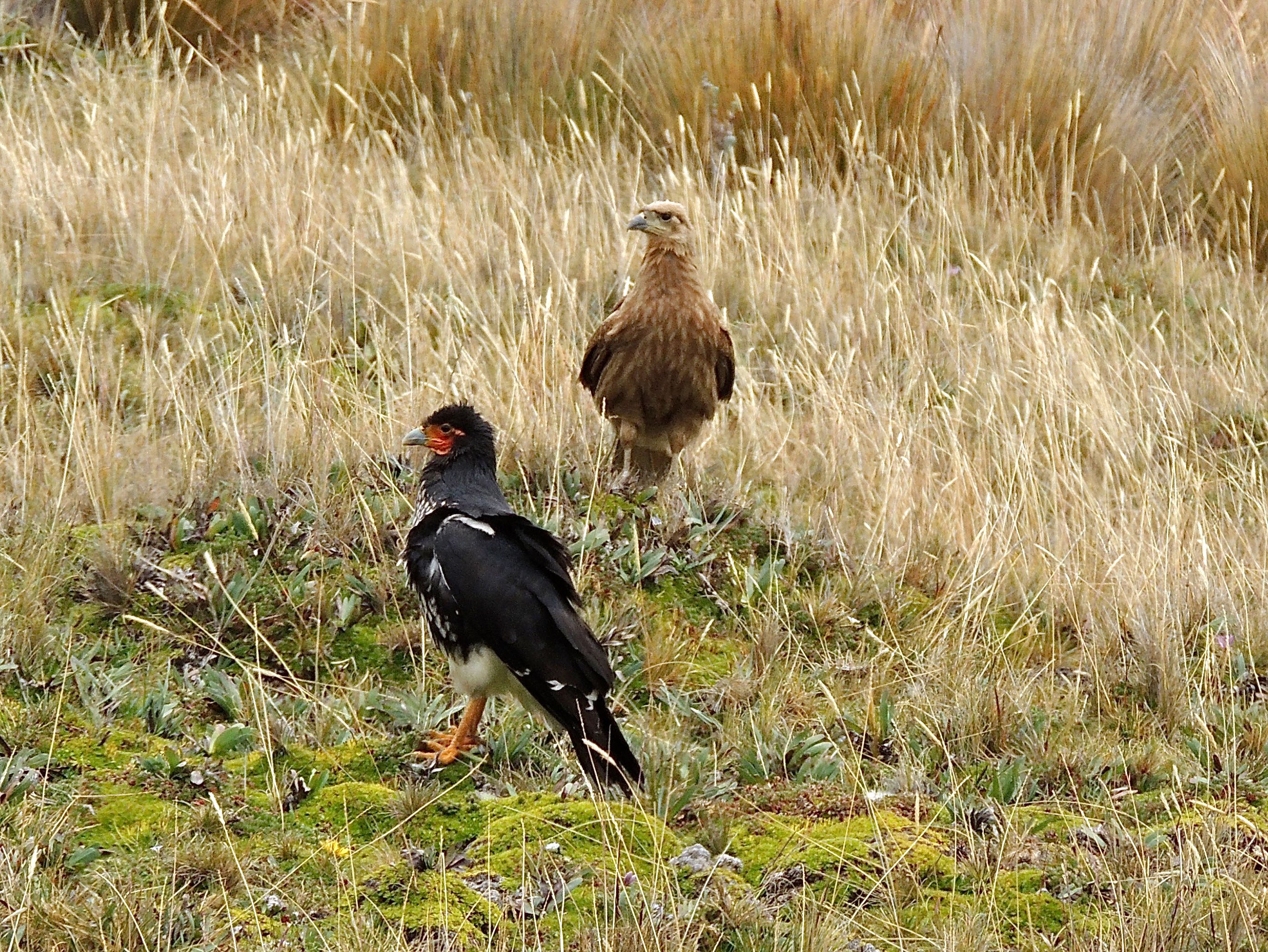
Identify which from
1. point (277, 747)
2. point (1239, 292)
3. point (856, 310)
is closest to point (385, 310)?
point (856, 310)

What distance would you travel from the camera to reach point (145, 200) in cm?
689

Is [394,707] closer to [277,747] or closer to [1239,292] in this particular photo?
[277,747]

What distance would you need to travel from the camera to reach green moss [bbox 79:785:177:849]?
3449mm

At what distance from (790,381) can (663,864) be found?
11.0ft

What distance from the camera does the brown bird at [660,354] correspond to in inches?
219

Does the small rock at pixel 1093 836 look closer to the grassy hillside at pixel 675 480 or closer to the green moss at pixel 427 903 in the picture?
the grassy hillside at pixel 675 480

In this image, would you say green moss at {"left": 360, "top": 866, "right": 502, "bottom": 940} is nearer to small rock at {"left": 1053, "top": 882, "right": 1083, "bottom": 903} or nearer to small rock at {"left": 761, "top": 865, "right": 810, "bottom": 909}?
small rock at {"left": 761, "top": 865, "right": 810, "bottom": 909}

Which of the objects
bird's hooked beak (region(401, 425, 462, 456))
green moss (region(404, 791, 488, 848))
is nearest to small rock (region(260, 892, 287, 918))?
green moss (region(404, 791, 488, 848))

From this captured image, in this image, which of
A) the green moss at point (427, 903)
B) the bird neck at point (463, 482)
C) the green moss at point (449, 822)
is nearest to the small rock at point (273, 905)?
the green moss at point (427, 903)

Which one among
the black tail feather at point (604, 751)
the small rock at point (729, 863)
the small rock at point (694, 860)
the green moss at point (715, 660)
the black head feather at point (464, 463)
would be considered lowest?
the green moss at point (715, 660)

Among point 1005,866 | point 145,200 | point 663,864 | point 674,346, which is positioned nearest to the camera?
point 663,864

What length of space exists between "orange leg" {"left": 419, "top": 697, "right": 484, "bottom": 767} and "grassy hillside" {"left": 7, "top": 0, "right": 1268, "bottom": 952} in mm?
51

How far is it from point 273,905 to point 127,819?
52 cm

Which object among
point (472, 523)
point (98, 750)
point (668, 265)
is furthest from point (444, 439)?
point (668, 265)
